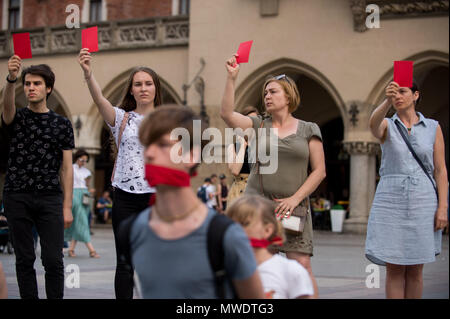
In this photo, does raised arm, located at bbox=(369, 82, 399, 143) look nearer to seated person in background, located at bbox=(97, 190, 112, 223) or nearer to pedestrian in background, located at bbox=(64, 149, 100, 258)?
pedestrian in background, located at bbox=(64, 149, 100, 258)

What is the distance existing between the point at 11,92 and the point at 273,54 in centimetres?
1628

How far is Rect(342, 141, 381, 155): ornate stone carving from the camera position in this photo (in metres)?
19.8

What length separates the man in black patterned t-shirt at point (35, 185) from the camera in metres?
4.84

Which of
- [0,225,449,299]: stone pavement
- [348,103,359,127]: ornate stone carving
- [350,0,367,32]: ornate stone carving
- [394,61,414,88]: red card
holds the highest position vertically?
[350,0,367,32]: ornate stone carving

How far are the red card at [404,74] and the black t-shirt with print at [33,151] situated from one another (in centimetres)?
221

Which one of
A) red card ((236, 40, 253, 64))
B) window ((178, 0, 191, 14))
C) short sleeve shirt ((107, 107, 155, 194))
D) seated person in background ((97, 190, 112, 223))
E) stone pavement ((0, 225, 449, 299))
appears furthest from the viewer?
seated person in background ((97, 190, 112, 223))

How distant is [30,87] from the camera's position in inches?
194

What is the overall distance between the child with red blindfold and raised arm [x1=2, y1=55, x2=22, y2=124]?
2011 mm

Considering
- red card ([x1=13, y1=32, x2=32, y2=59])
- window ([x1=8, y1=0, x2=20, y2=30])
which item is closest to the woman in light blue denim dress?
red card ([x1=13, y1=32, x2=32, y2=59])

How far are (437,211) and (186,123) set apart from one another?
2970 millimetres

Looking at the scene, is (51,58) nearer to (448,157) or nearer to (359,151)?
(359,151)

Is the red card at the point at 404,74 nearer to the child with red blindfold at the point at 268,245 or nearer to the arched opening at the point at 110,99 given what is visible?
the child with red blindfold at the point at 268,245

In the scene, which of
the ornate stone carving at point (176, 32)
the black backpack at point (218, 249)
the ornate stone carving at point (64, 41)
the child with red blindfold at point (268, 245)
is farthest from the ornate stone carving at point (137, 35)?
the black backpack at point (218, 249)
